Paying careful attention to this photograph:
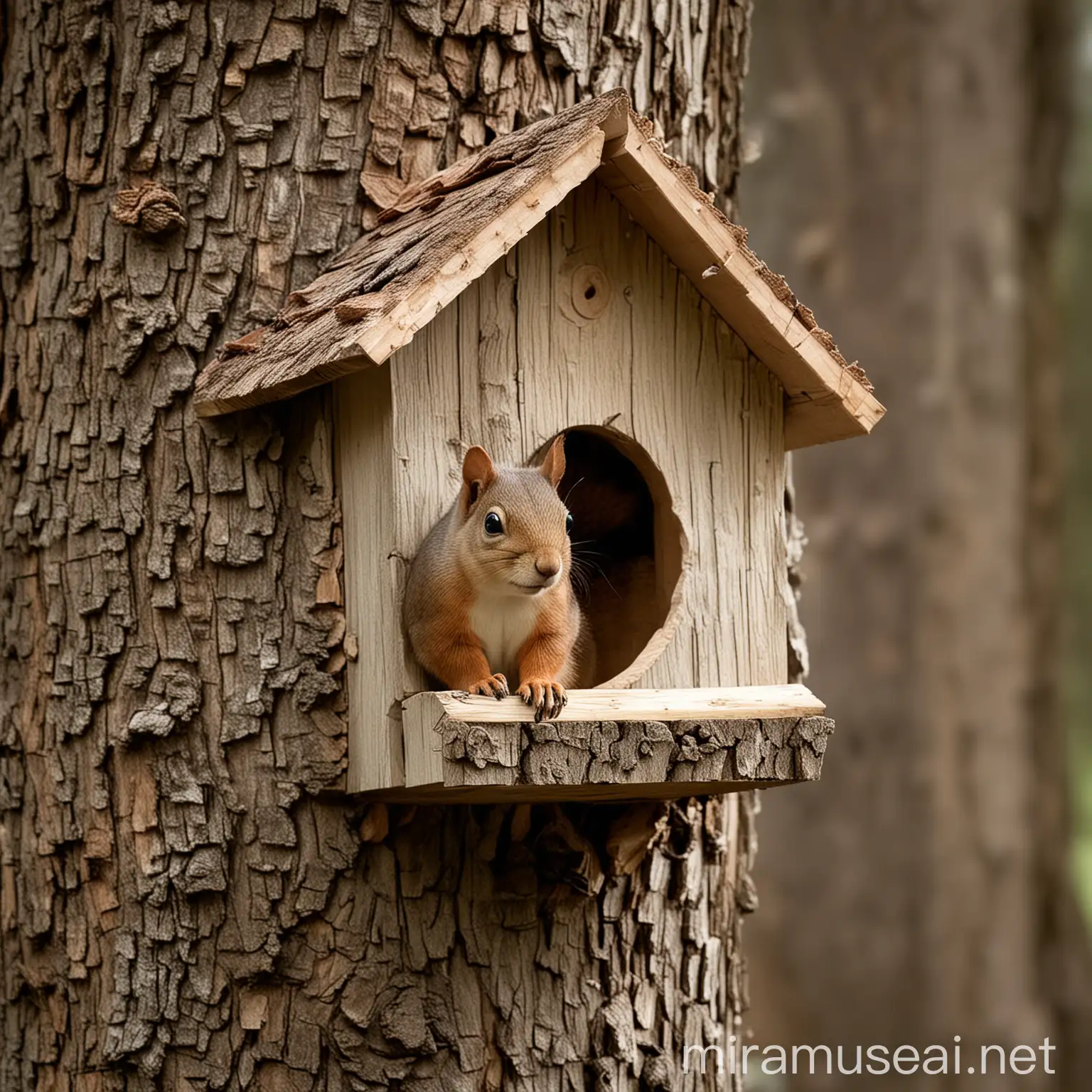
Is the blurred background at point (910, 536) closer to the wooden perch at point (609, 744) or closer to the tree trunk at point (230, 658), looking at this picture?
the tree trunk at point (230, 658)

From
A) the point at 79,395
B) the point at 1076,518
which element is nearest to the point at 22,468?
the point at 79,395

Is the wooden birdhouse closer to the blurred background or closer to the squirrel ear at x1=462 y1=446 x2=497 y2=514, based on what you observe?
the squirrel ear at x1=462 y1=446 x2=497 y2=514

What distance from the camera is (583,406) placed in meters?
3.11

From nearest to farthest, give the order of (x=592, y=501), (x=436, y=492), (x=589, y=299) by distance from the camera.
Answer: (x=436, y=492) → (x=589, y=299) → (x=592, y=501)

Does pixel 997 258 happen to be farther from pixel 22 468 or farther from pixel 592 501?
pixel 22 468

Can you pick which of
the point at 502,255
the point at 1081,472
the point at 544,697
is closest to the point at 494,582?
the point at 544,697

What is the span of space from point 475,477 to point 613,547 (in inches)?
34.2

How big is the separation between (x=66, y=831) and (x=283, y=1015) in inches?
23.1

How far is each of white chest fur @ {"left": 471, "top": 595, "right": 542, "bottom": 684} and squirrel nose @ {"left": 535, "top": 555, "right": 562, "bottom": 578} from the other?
152 millimetres

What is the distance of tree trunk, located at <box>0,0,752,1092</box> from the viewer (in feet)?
10.0

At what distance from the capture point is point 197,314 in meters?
3.17

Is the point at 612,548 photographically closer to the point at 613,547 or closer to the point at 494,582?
the point at 613,547

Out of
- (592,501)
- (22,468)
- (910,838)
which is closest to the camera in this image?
(22,468)

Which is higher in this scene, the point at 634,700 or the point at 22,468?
the point at 22,468
